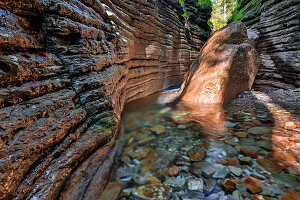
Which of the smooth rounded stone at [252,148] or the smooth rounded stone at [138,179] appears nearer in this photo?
the smooth rounded stone at [138,179]

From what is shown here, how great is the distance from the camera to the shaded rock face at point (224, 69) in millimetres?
5684

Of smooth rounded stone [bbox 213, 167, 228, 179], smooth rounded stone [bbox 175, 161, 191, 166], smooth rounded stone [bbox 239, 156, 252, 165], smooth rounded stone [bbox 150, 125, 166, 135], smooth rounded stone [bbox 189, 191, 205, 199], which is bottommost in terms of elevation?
smooth rounded stone [bbox 189, 191, 205, 199]

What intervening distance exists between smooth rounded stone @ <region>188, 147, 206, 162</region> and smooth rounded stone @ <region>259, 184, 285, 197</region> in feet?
2.73

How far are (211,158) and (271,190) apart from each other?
2.62 ft

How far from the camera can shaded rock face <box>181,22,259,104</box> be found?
568 centimetres

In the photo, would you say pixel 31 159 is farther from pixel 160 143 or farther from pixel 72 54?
pixel 160 143

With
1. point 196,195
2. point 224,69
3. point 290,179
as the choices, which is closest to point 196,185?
point 196,195

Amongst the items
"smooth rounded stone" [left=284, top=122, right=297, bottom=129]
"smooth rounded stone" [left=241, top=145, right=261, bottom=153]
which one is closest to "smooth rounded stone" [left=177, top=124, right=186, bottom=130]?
"smooth rounded stone" [left=241, top=145, right=261, bottom=153]

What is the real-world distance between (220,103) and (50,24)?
5.62 m

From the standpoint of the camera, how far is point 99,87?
8.36 feet

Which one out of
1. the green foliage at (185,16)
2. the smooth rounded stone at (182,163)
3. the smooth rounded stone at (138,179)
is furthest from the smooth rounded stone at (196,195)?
the green foliage at (185,16)

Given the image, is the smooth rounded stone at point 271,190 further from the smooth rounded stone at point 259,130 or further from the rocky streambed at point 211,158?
the smooth rounded stone at point 259,130

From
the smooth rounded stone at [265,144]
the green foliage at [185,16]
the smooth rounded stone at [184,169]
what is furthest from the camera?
the green foliage at [185,16]

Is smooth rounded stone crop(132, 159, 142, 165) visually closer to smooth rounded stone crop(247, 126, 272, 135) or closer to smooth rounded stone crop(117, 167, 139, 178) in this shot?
smooth rounded stone crop(117, 167, 139, 178)
